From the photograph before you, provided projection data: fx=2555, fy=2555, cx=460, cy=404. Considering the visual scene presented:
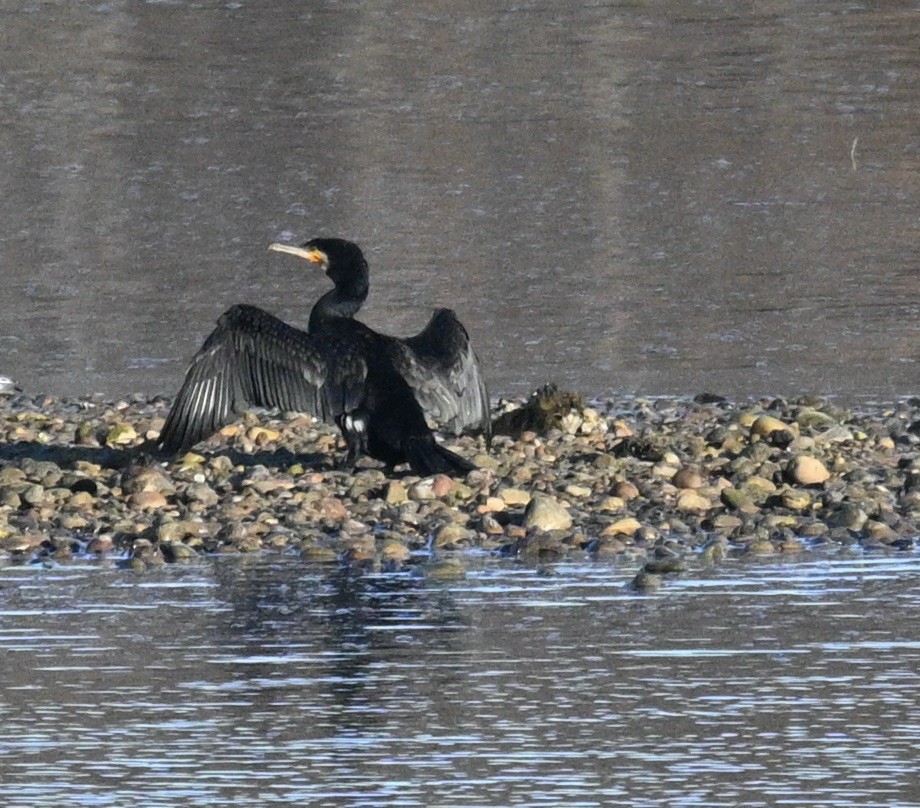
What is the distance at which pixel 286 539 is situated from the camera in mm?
9414

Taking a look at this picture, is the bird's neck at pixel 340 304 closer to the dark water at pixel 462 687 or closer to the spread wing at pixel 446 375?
the spread wing at pixel 446 375

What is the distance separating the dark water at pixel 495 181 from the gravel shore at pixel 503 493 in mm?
2332

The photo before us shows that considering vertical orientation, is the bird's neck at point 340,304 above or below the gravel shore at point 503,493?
above

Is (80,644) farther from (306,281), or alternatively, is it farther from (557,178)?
(557,178)

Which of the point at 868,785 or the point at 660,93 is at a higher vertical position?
the point at 660,93

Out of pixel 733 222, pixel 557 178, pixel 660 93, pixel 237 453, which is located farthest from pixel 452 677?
pixel 660 93

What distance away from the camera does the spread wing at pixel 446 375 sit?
10930 mm

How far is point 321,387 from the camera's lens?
10.7 meters

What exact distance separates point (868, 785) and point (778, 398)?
7.51 m

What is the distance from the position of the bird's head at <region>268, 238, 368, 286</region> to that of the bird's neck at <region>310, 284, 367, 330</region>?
40 mm

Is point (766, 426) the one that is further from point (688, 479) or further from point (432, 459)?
point (432, 459)

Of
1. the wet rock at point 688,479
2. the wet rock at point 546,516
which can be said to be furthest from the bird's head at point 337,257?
the wet rock at point 546,516

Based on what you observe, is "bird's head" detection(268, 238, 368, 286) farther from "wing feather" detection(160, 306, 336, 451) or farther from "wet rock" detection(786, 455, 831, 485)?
"wet rock" detection(786, 455, 831, 485)

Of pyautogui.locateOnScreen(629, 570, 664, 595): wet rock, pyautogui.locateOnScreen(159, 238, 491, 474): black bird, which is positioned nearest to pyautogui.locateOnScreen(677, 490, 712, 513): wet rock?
pyautogui.locateOnScreen(159, 238, 491, 474): black bird
